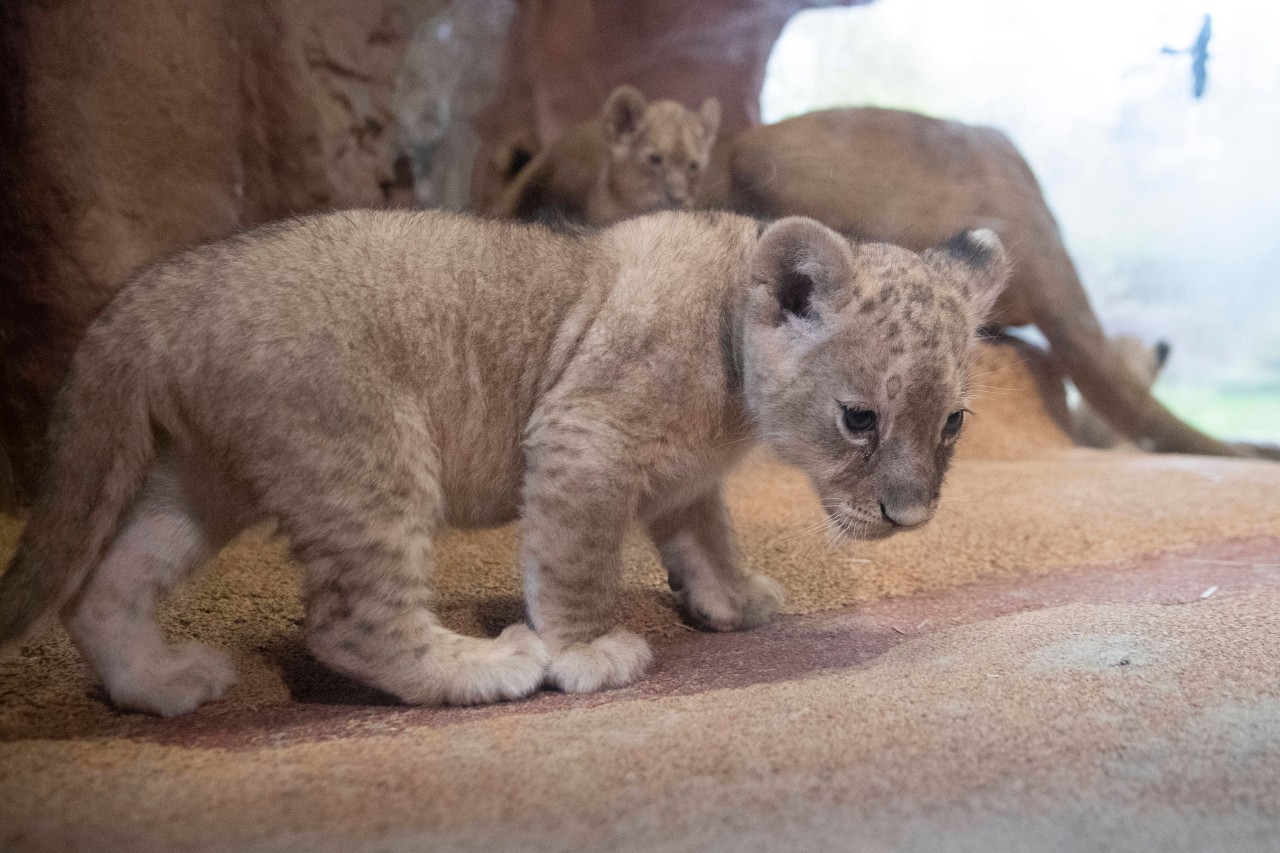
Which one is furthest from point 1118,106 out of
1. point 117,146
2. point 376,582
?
point 117,146

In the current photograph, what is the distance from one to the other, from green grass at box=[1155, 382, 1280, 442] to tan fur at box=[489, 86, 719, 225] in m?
3.60

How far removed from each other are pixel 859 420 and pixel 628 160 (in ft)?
15.2

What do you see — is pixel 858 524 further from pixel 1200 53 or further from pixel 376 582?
pixel 1200 53

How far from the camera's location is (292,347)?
2.63 m

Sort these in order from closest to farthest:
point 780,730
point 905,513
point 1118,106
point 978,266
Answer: point 780,730 → point 905,513 → point 978,266 → point 1118,106

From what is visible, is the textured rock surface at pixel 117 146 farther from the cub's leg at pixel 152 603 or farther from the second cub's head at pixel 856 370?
the second cub's head at pixel 856 370

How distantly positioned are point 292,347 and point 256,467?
1.08ft

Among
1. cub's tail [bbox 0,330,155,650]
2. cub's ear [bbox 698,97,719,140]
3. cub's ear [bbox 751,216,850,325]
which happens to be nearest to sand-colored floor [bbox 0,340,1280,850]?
cub's tail [bbox 0,330,155,650]

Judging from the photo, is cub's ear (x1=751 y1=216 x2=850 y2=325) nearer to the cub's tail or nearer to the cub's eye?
the cub's eye

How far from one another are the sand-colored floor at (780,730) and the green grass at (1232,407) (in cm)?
312

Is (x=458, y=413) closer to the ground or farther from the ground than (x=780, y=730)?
farther from the ground

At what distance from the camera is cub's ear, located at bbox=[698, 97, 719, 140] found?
6.57 metres

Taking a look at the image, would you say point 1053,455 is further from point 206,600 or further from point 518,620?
point 206,600

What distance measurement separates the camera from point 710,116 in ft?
22.0
